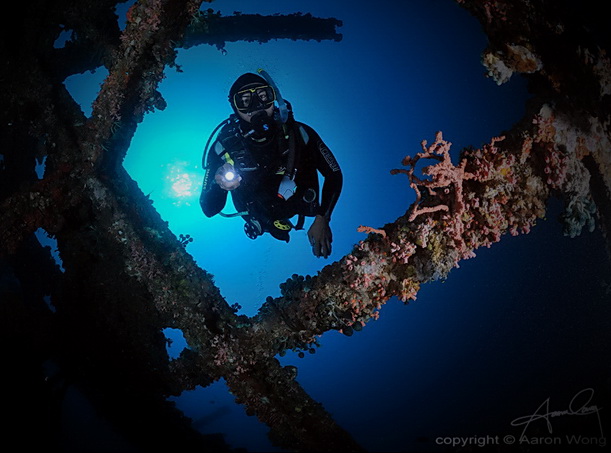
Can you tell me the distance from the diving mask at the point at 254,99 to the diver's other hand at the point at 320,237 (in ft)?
6.07

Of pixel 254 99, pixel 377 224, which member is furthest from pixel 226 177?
pixel 377 224

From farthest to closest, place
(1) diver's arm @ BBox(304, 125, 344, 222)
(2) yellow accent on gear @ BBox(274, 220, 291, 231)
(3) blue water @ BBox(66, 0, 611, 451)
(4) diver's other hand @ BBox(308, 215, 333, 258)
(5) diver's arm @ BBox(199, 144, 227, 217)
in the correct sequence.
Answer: (3) blue water @ BBox(66, 0, 611, 451) < (2) yellow accent on gear @ BBox(274, 220, 291, 231) < (5) diver's arm @ BBox(199, 144, 227, 217) < (1) diver's arm @ BBox(304, 125, 344, 222) < (4) diver's other hand @ BBox(308, 215, 333, 258)

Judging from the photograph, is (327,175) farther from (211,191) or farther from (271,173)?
(211,191)

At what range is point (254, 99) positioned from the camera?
4.51 metres

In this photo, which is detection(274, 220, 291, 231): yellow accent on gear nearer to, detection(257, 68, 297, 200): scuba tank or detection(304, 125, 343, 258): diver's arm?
detection(257, 68, 297, 200): scuba tank

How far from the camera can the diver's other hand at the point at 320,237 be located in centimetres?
380

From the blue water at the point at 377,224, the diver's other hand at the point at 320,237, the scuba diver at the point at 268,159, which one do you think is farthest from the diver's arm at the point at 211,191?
the blue water at the point at 377,224

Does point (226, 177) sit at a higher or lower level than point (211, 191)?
lower

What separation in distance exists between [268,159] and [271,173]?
0.64ft

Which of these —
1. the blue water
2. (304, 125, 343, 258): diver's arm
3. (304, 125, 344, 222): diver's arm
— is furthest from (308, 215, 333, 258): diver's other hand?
the blue water

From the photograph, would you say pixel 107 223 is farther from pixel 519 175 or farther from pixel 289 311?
pixel 519 175

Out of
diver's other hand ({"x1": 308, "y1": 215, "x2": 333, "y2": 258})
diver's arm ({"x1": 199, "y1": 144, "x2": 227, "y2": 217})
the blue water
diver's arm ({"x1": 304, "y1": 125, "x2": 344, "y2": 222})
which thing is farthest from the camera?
the blue water

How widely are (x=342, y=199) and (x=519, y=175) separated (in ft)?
186

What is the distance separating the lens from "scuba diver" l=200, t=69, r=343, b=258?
14.8 ft
